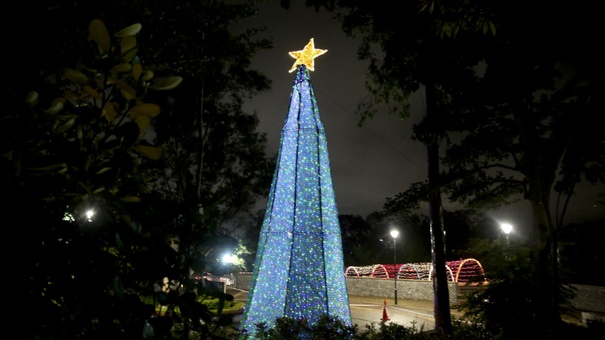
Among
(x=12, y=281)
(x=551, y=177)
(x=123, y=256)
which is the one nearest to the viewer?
(x=12, y=281)

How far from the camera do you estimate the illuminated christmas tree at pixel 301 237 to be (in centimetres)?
723

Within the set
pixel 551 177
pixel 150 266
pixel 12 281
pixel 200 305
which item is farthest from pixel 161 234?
pixel 551 177

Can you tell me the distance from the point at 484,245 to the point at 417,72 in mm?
4377

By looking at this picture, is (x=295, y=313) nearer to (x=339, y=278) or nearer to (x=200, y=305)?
(x=339, y=278)

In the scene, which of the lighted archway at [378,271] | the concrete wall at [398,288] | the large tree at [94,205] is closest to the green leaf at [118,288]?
the large tree at [94,205]

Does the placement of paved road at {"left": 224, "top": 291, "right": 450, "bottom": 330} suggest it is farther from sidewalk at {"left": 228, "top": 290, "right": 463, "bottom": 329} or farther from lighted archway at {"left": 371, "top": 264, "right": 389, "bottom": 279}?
lighted archway at {"left": 371, "top": 264, "right": 389, "bottom": 279}

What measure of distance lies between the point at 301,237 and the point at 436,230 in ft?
→ 12.4

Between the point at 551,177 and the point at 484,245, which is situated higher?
the point at 551,177

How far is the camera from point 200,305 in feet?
4.52

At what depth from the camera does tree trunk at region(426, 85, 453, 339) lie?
28.5ft

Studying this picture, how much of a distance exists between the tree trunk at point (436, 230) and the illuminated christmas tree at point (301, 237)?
103 inches

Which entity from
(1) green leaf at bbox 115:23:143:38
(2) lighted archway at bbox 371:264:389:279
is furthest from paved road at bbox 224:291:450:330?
(1) green leaf at bbox 115:23:143:38

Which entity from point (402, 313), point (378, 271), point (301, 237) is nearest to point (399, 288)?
point (378, 271)

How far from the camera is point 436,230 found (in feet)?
30.1
